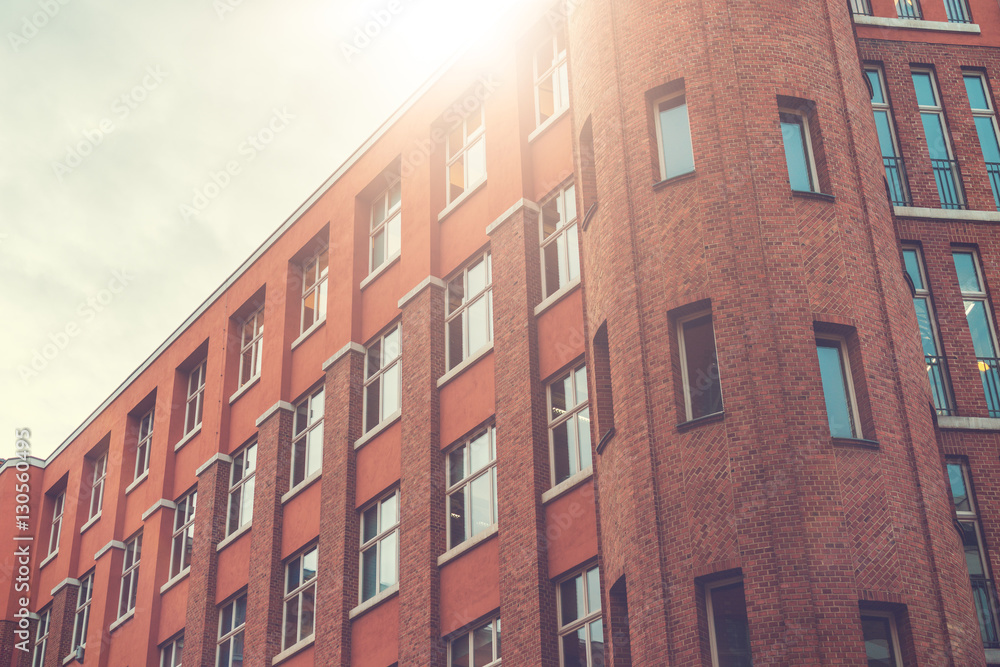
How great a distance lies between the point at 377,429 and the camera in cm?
2866

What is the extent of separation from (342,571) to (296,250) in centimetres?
1088

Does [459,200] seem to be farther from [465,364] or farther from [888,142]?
[888,142]

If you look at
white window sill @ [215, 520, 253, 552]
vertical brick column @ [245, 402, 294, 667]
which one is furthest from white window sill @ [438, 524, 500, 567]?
white window sill @ [215, 520, 253, 552]

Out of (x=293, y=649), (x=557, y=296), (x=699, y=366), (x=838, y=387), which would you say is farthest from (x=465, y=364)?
(x=838, y=387)

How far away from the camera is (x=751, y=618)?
16.5 meters

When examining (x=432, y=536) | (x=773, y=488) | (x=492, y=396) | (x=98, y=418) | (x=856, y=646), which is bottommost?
(x=856, y=646)

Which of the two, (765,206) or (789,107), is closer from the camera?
(765,206)

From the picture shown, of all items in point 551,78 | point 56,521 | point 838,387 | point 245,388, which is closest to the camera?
point 838,387

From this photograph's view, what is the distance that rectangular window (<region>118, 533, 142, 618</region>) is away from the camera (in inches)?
1523

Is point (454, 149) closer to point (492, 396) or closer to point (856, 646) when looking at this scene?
point (492, 396)

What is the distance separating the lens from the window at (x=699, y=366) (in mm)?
18672

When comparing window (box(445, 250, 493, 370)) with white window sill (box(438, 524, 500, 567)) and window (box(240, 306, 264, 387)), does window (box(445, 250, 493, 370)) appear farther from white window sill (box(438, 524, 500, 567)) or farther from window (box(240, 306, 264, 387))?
window (box(240, 306, 264, 387))

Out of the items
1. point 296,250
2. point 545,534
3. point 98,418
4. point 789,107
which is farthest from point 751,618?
point 98,418

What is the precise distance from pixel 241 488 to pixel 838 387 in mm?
20724
